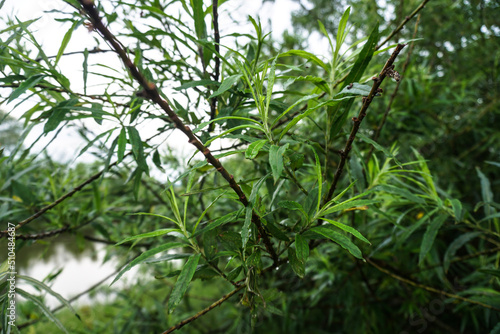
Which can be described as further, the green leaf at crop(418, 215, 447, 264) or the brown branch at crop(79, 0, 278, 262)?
the green leaf at crop(418, 215, 447, 264)

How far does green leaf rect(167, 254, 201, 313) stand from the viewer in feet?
1.19

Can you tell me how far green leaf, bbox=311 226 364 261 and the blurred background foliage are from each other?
0.04 meters

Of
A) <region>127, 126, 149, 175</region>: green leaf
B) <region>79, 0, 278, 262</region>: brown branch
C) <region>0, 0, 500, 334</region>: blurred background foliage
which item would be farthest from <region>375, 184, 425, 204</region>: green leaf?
<region>127, 126, 149, 175</region>: green leaf

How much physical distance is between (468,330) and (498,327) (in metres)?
0.80

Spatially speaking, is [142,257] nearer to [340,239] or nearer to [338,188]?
[340,239]

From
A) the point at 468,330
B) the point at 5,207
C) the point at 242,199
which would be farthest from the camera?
the point at 468,330

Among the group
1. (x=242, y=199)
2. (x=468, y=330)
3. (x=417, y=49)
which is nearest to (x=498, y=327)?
(x=242, y=199)

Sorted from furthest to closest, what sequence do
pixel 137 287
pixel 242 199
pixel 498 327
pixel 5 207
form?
pixel 137 287
pixel 5 207
pixel 498 327
pixel 242 199

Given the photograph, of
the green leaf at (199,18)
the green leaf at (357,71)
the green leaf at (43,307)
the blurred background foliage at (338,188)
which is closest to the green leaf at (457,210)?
the blurred background foliage at (338,188)

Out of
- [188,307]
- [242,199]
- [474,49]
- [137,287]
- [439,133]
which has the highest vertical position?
[474,49]

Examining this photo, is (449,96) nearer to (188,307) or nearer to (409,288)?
(409,288)

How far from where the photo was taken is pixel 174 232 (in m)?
0.43

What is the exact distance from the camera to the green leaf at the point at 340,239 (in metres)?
0.37

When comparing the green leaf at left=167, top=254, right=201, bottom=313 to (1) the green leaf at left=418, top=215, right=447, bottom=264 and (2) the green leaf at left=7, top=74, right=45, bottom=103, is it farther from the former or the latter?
(1) the green leaf at left=418, top=215, right=447, bottom=264
